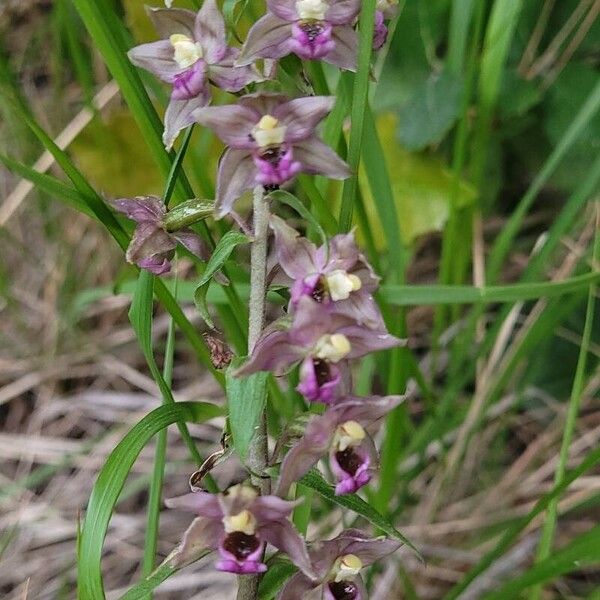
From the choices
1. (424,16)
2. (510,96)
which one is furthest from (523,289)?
(424,16)

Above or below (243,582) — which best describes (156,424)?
above

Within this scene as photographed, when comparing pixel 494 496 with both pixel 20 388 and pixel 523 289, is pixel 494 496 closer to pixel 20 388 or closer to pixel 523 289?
pixel 523 289

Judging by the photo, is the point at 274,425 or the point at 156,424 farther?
the point at 274,425

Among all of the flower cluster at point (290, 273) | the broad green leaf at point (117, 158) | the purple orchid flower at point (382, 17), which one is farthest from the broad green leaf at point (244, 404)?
the broad green leaf at point (117, 158)

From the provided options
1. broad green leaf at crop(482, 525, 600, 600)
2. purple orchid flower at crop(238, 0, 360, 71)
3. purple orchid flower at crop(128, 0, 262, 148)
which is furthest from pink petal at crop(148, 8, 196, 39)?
broad green leaf at crop(482, 525, 600, 600)

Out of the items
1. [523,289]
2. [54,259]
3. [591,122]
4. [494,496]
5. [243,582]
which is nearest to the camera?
[243,582]

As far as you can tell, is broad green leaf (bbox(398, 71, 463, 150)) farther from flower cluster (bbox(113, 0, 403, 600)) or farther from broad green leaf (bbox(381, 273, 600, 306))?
flower cluster (bbox(113, 0, 403, 600))

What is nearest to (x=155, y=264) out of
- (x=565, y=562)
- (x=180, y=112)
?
(x=180, y=112)

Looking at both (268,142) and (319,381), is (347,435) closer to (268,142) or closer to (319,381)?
(319,381)
